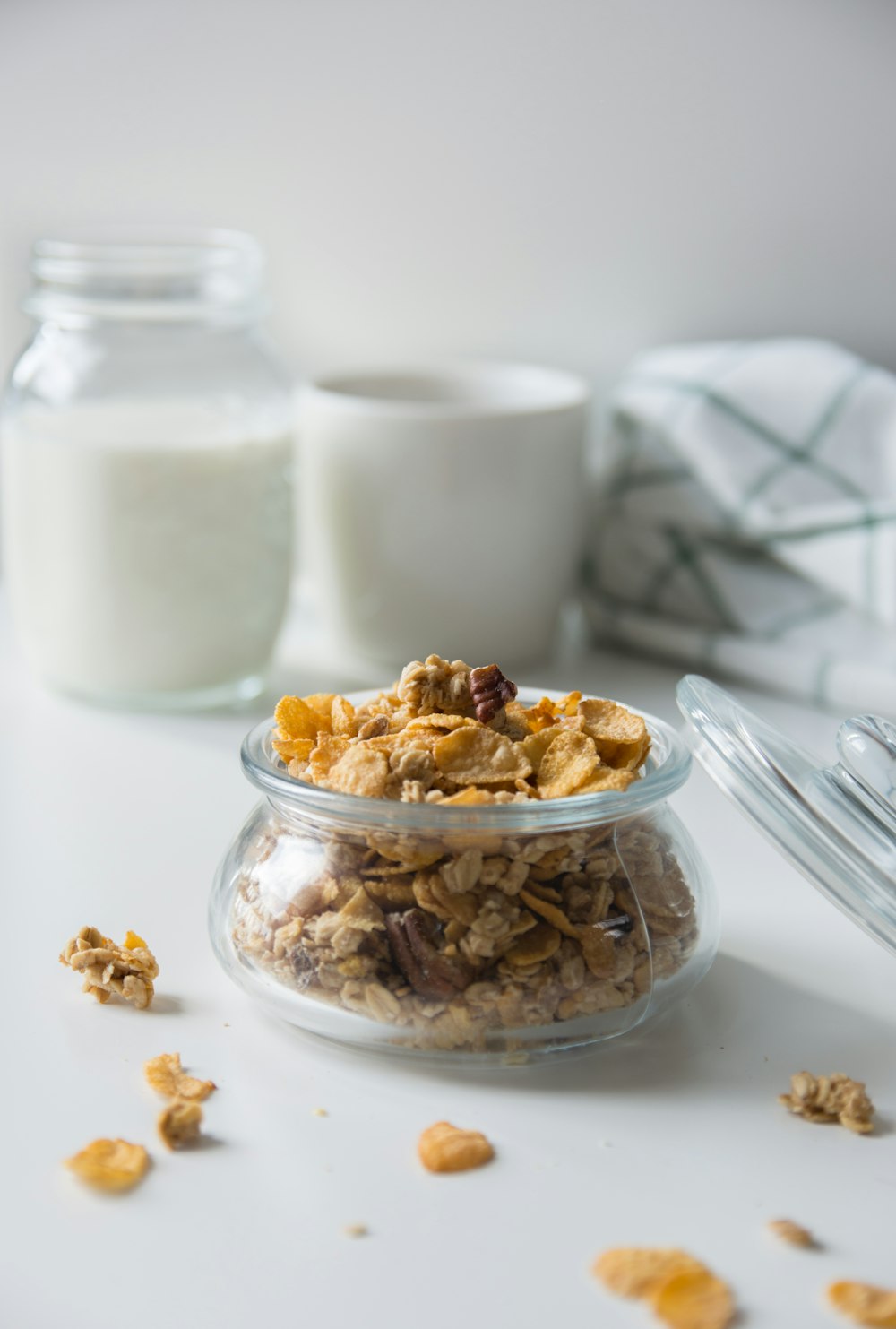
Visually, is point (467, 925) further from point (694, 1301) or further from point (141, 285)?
point (141, 285)

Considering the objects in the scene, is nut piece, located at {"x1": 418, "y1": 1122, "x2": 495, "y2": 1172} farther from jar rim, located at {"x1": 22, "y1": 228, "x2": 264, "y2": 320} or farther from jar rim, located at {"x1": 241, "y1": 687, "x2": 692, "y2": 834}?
jar rim, located at {"x1": 22, "y1": 228, "x2": 264, "y2": 320}

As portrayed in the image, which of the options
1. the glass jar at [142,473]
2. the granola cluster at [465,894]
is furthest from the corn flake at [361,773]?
the glass jar at [142,473]

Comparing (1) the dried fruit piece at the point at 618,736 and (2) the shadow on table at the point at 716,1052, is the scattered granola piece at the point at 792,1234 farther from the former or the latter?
(1) the dried fruit piece at the point at 618,736

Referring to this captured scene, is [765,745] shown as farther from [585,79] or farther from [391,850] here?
[585,79]

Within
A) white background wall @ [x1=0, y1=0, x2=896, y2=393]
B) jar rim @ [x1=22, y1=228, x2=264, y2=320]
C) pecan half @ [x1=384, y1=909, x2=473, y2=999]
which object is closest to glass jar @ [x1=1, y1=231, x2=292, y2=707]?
jar rim @ [x1=22, y1=228, x2=264, y2=320]

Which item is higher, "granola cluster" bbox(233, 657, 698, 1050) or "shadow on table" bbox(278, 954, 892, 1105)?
"granola cluster" bbox(233, 657, 698, 1050)

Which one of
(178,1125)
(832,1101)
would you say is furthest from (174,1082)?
(832,1101)

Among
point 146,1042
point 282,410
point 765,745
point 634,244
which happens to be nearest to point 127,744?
point 282,410
